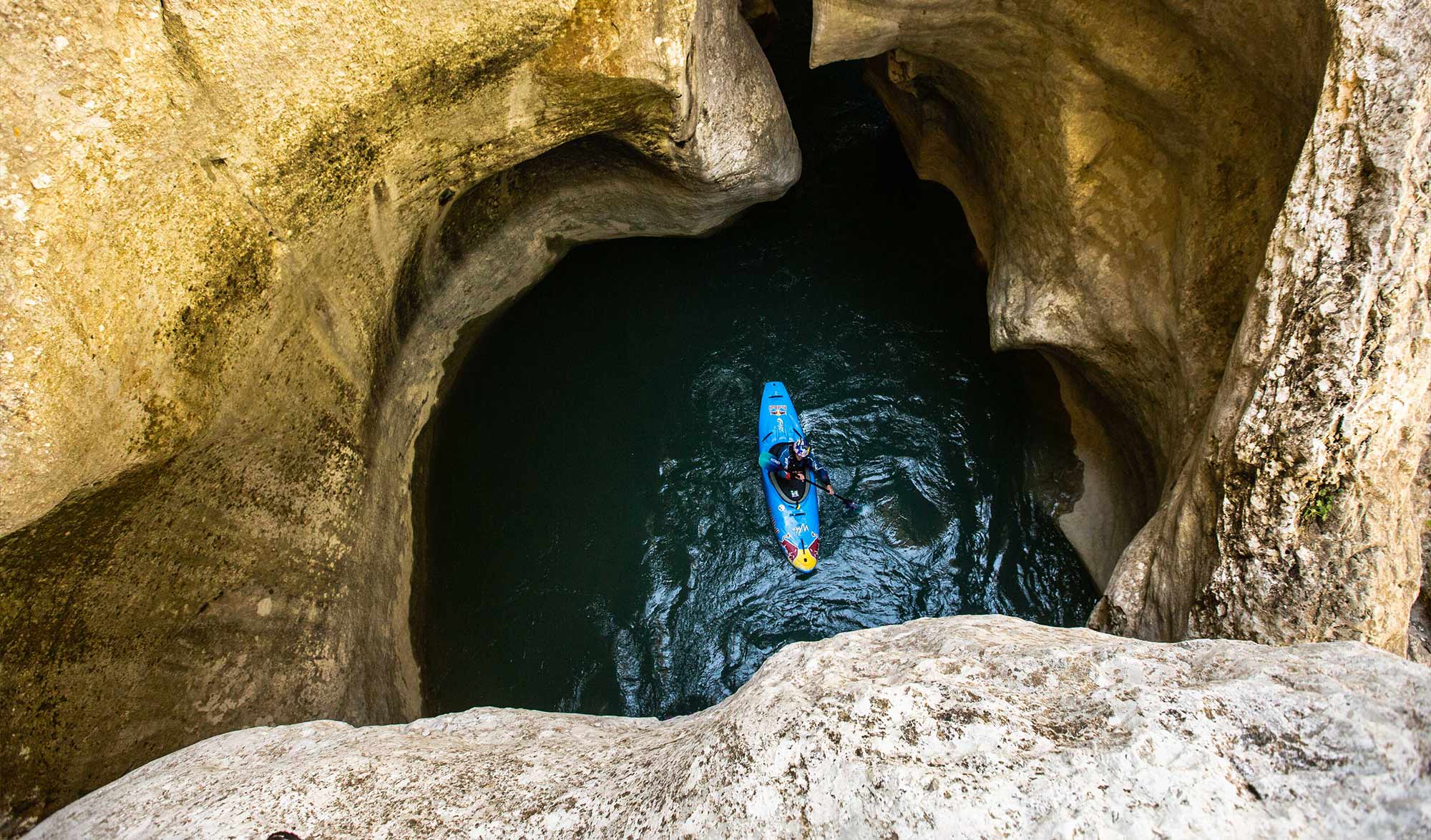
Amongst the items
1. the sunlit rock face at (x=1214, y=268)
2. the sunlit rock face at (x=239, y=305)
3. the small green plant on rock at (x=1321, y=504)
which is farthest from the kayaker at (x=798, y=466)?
the small green plant on rock at (x=1321, y=504)

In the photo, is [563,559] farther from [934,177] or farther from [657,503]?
[934,177]

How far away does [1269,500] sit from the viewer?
11.0ft

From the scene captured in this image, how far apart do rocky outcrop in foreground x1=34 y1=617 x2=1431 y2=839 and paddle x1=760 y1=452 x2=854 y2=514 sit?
3099mm

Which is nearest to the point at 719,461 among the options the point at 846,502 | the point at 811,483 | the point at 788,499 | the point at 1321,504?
the point at 788,499

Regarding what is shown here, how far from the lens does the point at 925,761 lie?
2619 millimetres

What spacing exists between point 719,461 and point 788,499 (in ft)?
2.47

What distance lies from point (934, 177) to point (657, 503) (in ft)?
13.5

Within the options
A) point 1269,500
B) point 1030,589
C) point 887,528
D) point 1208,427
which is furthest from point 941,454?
point 1269,500

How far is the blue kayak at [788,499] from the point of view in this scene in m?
6.51

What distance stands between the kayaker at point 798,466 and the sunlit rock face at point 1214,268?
1741 millimetres

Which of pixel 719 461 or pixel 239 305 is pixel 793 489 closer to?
pixel 719 461

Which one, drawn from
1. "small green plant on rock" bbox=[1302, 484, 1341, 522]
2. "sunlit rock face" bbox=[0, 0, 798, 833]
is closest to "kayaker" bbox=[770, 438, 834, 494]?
"sunlit rock face" bbox=[0, 0, 798, 833]

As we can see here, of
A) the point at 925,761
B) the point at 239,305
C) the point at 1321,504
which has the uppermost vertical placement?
the point at 239,305

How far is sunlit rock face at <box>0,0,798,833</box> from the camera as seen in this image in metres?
3.23
